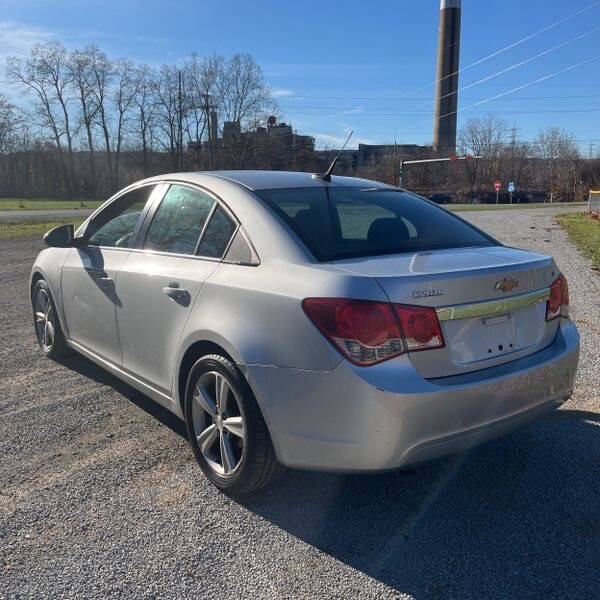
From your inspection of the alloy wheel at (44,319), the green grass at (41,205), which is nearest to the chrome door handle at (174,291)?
the alloy wheel at (44,319)

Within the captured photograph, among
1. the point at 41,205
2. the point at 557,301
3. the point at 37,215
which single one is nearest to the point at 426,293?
the point at 557,301

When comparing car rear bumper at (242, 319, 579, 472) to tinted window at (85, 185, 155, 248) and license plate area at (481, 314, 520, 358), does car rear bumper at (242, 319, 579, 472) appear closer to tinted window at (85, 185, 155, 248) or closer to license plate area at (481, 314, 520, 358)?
license plate area at (481, 314, 520, 358)

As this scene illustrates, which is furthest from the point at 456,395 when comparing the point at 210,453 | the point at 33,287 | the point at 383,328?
the point at 33,287

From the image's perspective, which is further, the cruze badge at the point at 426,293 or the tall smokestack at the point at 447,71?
the tall smokestack at the point at 447,71

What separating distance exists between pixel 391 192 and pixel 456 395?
6.07 ft

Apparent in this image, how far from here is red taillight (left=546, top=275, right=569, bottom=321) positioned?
10.3 feet

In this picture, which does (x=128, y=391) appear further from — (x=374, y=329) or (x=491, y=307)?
(x=491, y=307)

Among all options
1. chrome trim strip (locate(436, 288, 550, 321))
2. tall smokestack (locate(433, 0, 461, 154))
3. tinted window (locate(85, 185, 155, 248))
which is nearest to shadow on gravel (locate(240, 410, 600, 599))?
chrome trim strip (locate(436, 288, 550, 321))

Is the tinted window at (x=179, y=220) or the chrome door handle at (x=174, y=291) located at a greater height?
the tinted window at (x=179, y=220)

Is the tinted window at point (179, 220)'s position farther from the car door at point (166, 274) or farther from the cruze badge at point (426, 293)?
the cruze badge at point (426, 293)

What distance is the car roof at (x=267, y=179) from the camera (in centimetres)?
361

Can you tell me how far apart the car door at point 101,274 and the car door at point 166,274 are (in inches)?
6.0

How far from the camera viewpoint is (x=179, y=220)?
3.72 m

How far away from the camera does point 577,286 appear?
8945 millimetres
